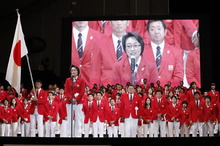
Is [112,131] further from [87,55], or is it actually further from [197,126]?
[87,55]

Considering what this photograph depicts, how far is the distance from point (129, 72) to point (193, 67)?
2.35m

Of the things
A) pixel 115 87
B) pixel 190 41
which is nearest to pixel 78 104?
pixel 115 87

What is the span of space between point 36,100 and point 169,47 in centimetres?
680

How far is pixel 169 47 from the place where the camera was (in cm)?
1400

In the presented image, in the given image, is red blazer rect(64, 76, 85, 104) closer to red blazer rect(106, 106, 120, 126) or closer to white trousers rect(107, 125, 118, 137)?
red blazer rect(106, 106, 120, 126)

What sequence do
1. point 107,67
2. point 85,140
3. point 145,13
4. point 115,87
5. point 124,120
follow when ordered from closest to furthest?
point 85,140
point 124,120
point 115,87
point 107,67
point 145,13

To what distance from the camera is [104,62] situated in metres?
14.2

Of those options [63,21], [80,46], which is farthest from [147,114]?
[63,21]

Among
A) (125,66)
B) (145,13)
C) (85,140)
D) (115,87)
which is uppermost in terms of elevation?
(145,13)

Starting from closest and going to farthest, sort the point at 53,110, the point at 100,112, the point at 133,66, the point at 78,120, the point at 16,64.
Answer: the point at 16,64 → the point at 78,120 → the point at 100,112 → the point at 53,110 → the point at 133,66

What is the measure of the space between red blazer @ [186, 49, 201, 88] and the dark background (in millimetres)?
181

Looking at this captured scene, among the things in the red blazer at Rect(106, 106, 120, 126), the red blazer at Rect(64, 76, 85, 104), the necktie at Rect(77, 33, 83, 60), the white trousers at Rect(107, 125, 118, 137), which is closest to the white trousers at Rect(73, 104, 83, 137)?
the red blazer at Rect(64, 76, 85, 104)

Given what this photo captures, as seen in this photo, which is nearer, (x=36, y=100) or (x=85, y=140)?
(x=85, y=140)

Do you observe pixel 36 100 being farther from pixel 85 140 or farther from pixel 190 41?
pixel 190 41
